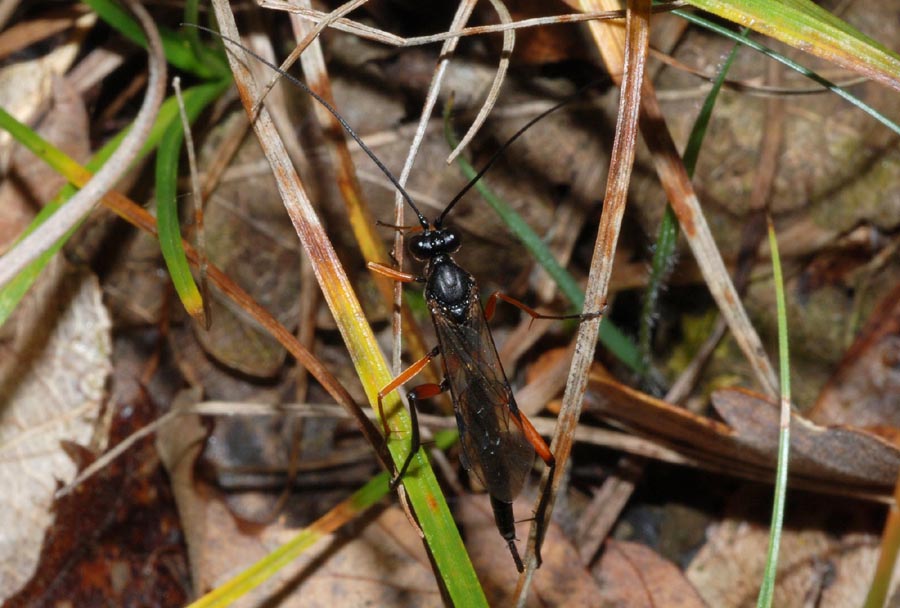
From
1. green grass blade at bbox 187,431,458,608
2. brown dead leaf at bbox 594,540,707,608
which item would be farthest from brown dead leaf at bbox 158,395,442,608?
brown dead leaf at bbox 594,540,707,608

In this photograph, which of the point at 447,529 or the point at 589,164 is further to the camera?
the point at 589,164

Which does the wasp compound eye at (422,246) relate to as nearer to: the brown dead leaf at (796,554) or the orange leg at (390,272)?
the orange leg at (390,272)

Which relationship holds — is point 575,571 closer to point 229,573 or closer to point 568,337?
point 568,337

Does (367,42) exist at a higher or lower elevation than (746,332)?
higher

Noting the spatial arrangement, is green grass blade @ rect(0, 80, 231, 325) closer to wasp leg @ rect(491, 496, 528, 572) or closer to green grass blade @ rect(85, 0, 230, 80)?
green grass blade @ rect(85, 0, 230, 80)

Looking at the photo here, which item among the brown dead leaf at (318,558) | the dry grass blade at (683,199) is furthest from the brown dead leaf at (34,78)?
the dry grass blade at (683,199)

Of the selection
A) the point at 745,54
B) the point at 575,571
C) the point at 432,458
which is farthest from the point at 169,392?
the point at 745,54
